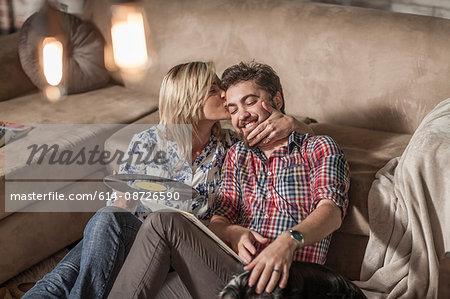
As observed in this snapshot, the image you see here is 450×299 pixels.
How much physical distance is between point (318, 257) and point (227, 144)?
54cm

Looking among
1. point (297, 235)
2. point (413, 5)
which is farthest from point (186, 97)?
point (413, 5)

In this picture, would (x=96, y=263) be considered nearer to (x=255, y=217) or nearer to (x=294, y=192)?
(x=255, y=217)

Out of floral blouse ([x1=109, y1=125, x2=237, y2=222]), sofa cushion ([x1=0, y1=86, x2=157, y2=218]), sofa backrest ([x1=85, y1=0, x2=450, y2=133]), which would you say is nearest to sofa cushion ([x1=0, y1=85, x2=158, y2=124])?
sofa cushion ([x1=0, y1=86, x2=157, y2=218])

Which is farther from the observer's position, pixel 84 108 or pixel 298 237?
pixel 84 108

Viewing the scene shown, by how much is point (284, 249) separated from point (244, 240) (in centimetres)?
19

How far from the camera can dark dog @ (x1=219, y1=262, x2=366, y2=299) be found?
125cm

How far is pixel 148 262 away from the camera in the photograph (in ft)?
4.91

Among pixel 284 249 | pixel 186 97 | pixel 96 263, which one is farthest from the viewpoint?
pixel 186 97

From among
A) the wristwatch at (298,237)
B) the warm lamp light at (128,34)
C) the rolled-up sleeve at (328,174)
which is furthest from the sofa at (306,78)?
the warm lamp light at (128,34)

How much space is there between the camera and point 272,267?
1.32 metres

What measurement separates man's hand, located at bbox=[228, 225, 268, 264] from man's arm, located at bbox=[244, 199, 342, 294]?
0.12 m

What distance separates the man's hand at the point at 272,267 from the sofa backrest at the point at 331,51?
1200mm

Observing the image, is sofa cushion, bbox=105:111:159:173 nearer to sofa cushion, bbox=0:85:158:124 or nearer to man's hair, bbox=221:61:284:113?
sofa cushion, bbox=0:85:158:124

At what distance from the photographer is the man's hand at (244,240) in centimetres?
151
